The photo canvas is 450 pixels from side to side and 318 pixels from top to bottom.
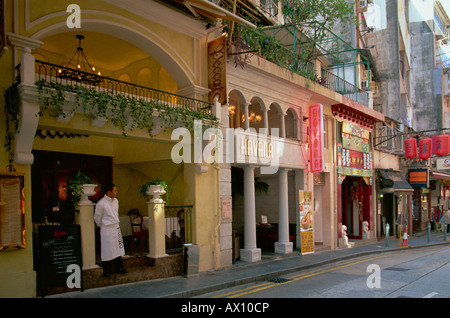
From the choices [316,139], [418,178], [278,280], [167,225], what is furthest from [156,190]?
[418,178]

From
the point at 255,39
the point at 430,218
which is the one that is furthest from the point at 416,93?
the point at 255,39

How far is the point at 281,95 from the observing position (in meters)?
15.1

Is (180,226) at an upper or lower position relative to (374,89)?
lower

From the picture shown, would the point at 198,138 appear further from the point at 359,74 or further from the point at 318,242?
the point at 359,74

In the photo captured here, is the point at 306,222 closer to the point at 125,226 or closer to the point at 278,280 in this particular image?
the point at 278,280

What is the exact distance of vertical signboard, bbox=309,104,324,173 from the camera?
16031mm

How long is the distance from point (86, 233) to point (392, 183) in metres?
18.8

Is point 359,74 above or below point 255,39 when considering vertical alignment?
above

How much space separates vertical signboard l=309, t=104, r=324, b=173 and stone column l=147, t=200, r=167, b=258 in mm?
8219

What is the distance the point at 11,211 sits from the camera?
7332mm

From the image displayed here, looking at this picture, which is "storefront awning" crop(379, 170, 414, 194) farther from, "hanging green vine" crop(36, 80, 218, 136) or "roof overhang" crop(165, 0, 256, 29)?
"hanging green vine" crop(36, 80, 218, 136)

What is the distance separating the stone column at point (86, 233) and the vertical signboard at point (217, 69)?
197 inches

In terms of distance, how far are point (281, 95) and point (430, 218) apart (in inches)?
995

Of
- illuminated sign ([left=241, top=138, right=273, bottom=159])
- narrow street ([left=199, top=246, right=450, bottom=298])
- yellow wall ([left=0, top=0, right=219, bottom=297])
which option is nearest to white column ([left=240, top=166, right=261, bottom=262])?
illuminated sign ([left=241, top=138, right=273, bottom=159])
